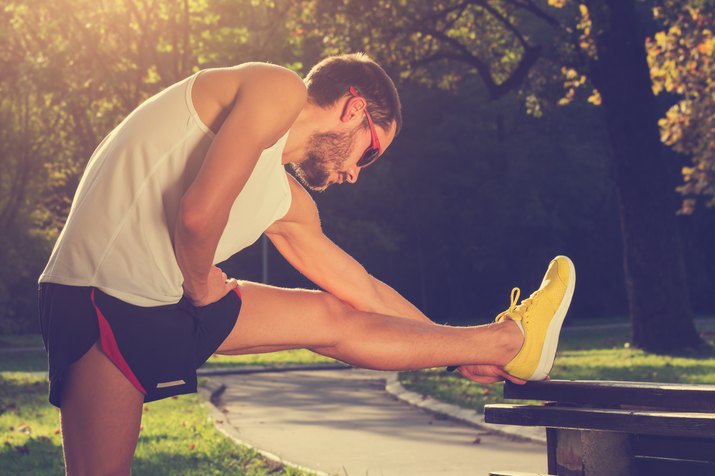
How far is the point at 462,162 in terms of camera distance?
1769 inches

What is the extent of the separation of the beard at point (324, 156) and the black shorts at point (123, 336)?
551mm

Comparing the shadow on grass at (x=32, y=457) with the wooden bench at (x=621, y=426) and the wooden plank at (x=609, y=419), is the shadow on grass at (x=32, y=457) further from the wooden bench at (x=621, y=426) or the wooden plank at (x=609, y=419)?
the wooden bench at (x=621, y=426)

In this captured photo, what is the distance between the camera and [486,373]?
165 inches

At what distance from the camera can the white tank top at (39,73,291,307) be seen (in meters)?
3.31

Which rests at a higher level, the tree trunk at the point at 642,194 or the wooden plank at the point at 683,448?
the tree trunk at the point at 642,194

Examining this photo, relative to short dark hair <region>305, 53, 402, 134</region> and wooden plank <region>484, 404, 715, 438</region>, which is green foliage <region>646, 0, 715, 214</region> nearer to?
wooden plank <region>484, 404, 715, 438</region>

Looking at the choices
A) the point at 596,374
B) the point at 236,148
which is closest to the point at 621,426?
the point at 236,148

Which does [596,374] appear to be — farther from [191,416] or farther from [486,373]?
[486,373]

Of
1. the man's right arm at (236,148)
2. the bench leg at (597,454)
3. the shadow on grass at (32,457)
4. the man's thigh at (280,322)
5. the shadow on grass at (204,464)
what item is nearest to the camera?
the man's right arm at (236,148)

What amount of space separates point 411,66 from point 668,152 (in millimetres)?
25857

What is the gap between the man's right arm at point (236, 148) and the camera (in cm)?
314

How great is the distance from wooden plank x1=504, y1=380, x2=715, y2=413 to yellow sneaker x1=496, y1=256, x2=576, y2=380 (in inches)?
3.0

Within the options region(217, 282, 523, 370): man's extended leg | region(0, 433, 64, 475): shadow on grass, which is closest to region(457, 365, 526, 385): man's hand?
region(217, 282, 523, 370): man's extended leg

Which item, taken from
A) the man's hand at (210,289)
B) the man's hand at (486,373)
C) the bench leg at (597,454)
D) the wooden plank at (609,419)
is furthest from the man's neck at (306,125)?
the bench leg at (597,454)
